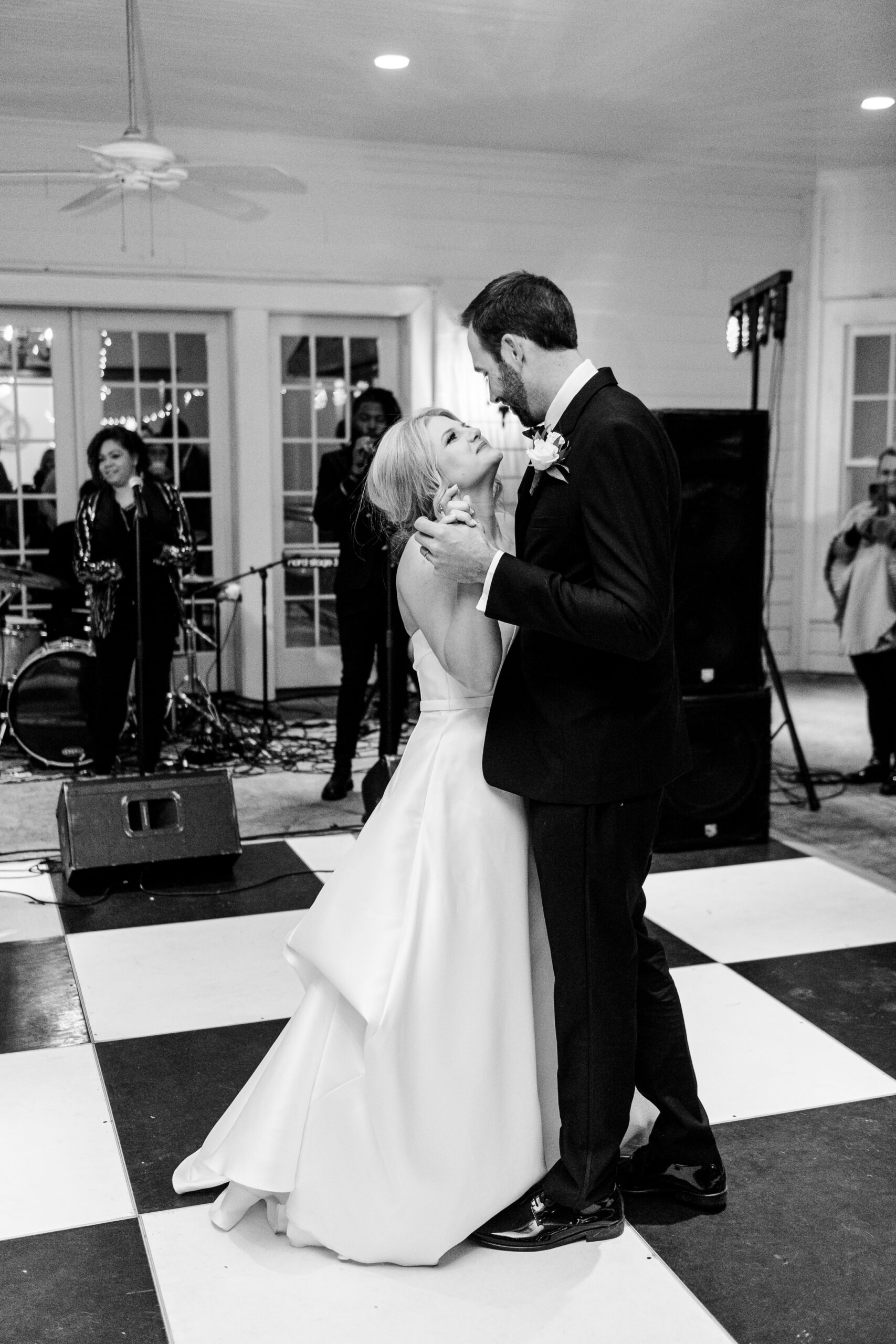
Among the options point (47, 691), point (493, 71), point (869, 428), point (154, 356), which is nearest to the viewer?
point (47, 691)

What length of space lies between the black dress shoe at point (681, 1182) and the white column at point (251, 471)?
5410 mm

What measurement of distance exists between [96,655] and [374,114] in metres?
3.40

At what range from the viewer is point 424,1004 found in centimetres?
198

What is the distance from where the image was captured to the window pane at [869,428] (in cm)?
833

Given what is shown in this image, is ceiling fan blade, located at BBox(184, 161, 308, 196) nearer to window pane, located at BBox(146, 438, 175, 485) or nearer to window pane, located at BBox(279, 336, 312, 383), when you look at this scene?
window pane, located at BBox(279, 336, 312, 383)

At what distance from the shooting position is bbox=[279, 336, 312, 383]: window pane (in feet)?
24.5

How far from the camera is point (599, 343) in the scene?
7.85 meters

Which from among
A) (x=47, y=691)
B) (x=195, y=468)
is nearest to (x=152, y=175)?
(x=47, y=691)

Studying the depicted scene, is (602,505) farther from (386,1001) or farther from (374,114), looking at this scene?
(374,114)

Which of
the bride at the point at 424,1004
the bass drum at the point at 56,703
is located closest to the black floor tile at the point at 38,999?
the bride at the point at 424,1004

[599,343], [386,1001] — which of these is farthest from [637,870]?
[599,343]

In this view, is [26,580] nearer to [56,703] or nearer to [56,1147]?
[56,703]

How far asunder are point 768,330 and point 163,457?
3.72 meters

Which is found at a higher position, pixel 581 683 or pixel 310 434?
pixel 310 434
